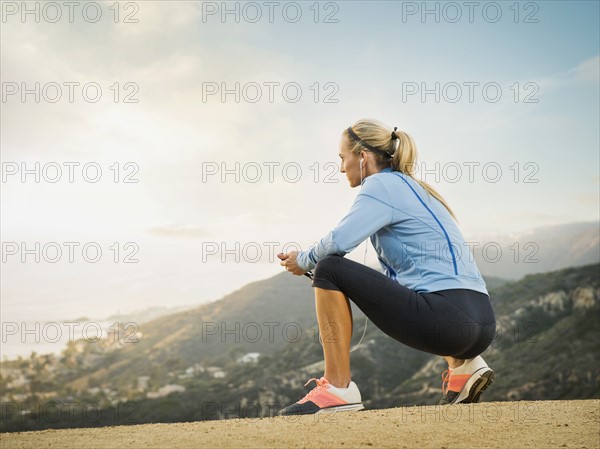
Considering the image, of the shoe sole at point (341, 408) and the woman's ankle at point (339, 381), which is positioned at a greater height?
the woman's ankle at point (339, 381)

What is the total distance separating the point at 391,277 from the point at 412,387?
39.3 meters

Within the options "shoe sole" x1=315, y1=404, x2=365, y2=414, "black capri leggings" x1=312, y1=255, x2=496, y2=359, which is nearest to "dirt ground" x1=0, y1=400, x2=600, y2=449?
"shoe sole" x1=315, y1=404, x2=365, y2=414

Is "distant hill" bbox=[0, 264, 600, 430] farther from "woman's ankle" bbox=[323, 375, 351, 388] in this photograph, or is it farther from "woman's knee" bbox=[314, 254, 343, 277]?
"woman's knee" bbox=[314, 254, 343, 277]

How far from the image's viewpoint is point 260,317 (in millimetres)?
71250

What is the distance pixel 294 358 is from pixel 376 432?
53.0 m

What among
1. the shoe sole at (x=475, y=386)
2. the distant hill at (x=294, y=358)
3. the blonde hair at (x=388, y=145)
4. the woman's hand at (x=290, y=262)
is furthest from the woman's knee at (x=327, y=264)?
the distant hill at (x=294, y=358)

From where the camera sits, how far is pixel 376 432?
13.9 ft

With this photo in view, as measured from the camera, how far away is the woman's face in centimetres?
454

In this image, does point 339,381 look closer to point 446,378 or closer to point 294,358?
point 446,378

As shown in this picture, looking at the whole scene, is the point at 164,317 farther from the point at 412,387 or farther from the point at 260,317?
the point at 412,387

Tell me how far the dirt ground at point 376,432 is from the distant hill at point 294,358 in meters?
19.6

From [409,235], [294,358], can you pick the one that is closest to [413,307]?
[409,235]

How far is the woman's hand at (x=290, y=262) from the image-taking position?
4379mm

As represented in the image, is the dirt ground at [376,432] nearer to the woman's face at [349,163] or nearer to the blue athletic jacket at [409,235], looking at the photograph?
the blue athletic jacket at [409,235]
